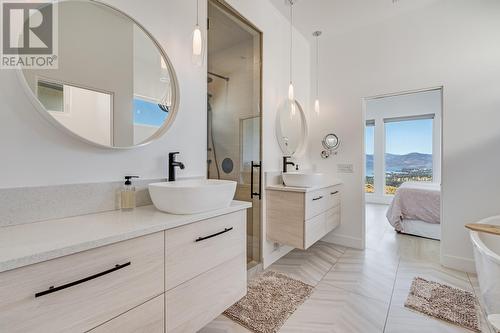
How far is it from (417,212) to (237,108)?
322 centimetres

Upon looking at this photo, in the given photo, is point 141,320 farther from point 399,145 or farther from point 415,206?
point 399,145

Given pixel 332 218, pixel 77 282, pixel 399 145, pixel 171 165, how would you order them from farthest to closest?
pixel 399 145 → pixel 332 218 → pixel 171 165 → pixel 77 282

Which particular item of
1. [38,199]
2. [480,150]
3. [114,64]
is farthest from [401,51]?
[38,199]

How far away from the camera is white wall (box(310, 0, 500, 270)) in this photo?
2.28m

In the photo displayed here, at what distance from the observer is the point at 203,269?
1219 mm

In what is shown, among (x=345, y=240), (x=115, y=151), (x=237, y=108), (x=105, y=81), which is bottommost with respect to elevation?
(x=345, y=240)

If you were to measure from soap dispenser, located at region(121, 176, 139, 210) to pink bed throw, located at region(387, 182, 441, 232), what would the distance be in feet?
12.6

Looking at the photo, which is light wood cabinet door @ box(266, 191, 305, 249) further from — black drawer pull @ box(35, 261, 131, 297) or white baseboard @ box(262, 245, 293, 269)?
black drawer pull @ box(35, 261, 131, 297)

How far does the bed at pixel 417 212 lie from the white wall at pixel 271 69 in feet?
6.86

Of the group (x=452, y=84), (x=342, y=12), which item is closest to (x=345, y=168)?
(x=452, y=84)

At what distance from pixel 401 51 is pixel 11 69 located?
3.51 meters

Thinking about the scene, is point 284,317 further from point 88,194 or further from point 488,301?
point 88,194

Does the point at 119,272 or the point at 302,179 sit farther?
the point at 302,179

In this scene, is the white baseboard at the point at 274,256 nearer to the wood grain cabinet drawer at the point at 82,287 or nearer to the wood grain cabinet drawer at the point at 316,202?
the wood grain cabinet drawer at the point at 316,202
